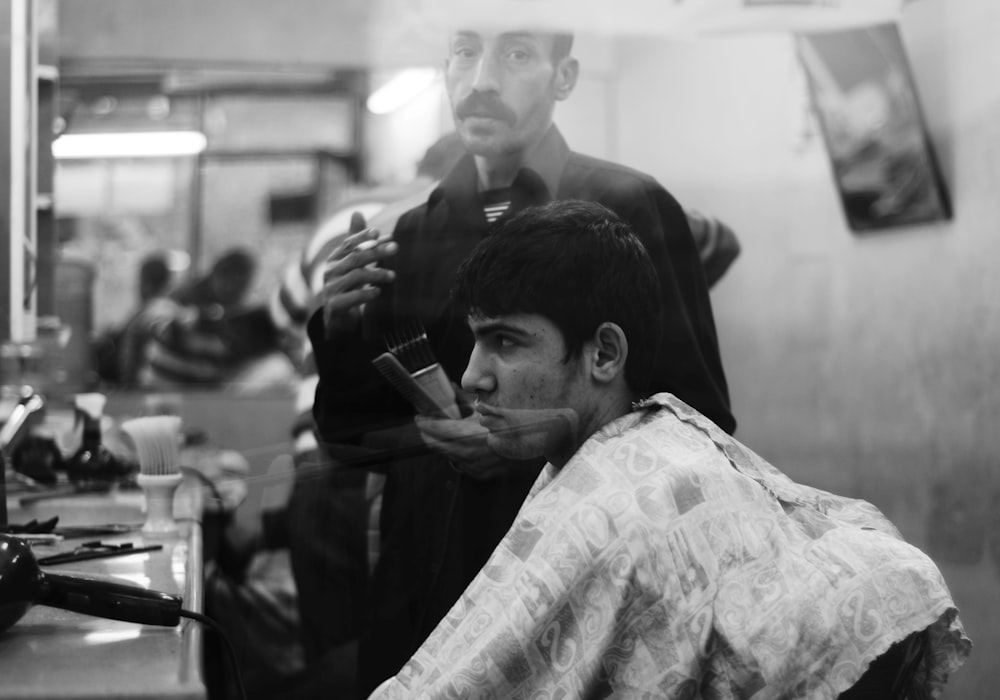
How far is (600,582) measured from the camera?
104 centimetres

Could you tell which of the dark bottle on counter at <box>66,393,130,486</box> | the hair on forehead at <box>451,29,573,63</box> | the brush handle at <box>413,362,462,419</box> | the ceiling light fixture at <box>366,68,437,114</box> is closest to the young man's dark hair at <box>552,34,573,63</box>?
the hair on forehead at <box>451,29,573,63</box>

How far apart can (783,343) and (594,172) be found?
361mm

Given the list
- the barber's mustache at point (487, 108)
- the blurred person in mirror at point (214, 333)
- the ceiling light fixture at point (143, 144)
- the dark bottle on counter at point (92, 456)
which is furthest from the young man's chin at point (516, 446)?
the blurred person in mirror at point (214, 333)

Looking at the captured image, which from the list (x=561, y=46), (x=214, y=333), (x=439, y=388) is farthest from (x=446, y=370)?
(x=214, y=333)

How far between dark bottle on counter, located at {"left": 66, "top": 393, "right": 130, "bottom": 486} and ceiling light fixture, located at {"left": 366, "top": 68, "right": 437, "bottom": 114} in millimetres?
856

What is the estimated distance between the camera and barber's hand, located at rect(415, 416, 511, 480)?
141 centimetres

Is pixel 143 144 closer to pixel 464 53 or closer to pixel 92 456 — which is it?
pixel 92 456

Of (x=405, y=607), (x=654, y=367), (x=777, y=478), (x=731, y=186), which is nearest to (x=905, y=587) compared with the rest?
(x=777, y=478)

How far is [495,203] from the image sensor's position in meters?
1.48

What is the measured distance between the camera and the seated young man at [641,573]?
1025mm

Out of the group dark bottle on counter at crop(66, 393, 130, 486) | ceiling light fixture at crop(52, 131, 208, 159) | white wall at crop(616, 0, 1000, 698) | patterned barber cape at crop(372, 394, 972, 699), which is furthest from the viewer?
ceiling light fixture at crop(52, 131, 208, 159)

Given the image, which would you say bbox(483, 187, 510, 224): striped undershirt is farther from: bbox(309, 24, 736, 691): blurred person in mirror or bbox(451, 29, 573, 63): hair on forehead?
bbox(451, 29, 573, 63): hair on forehead

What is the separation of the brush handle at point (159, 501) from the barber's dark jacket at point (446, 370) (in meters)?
0.30

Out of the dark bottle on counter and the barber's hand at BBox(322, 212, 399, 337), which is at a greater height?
the barber's hand at BBox(322, 212, 399, 337)
